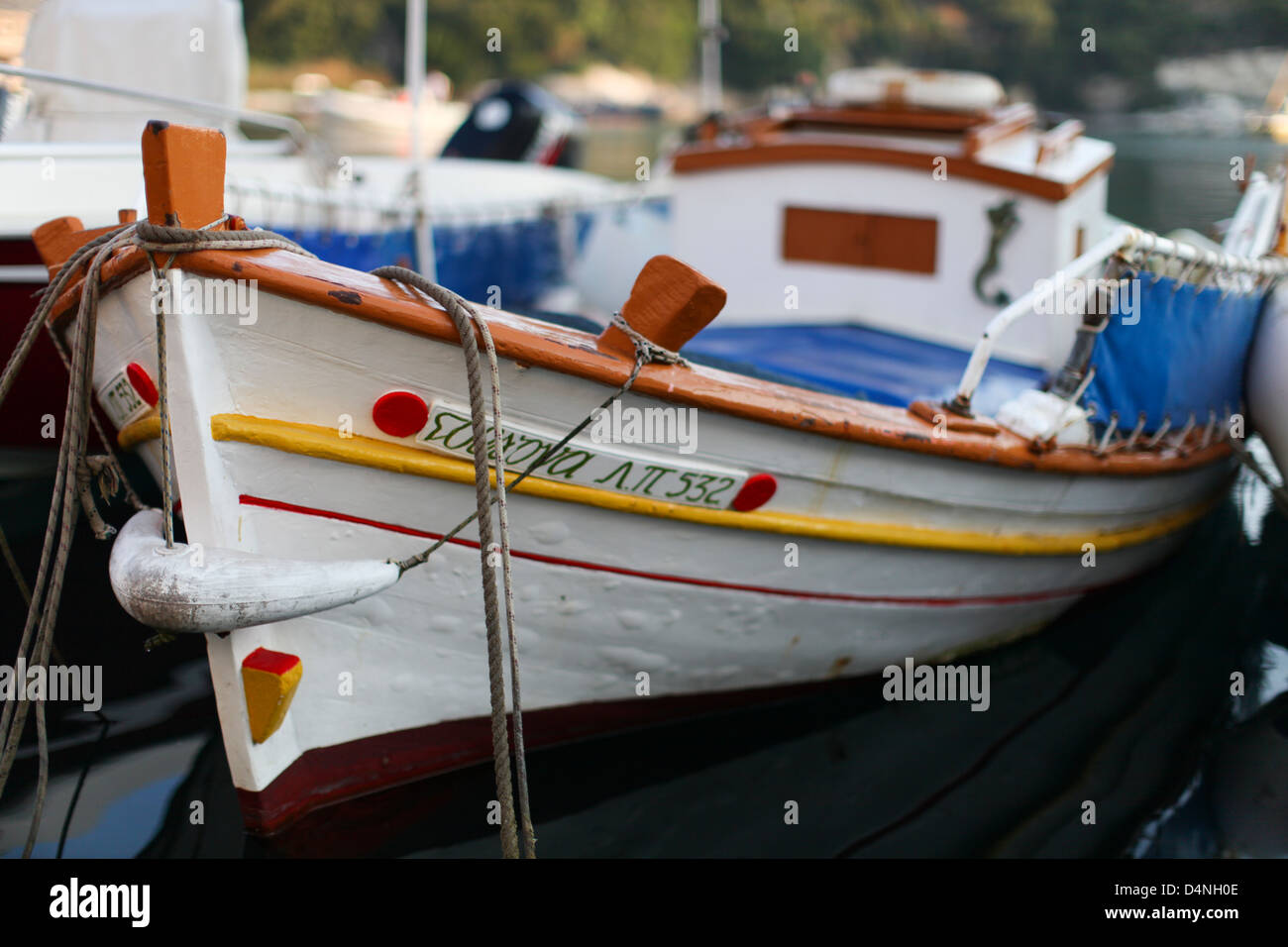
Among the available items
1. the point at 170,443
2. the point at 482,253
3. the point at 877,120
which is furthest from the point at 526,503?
the point at 482,253

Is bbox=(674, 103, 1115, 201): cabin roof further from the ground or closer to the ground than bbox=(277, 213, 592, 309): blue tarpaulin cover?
further from the ground

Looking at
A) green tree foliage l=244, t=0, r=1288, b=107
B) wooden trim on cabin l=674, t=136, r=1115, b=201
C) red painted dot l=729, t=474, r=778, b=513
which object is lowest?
red painted dot l=729, t=474, r=778, b=513

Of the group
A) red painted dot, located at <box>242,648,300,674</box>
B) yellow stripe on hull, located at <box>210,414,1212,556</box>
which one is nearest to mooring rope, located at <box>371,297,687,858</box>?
yellow stripe on hull, located at <box>210,414,1212,556</box>

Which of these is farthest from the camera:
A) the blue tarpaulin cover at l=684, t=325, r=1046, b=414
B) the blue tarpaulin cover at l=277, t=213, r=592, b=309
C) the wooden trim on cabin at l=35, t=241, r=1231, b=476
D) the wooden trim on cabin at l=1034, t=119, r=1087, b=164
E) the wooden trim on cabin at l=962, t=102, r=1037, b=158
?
the blue tarpaulin cover at l=277, t=213, r=592, b=309

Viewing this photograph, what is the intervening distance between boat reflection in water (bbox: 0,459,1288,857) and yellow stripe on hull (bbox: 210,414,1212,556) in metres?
0.84

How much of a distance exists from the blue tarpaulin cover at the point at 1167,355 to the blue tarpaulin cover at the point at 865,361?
0.42 meters

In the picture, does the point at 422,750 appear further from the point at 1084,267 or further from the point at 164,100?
the point at 164,100

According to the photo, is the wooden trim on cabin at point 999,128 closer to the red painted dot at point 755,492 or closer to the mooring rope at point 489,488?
the red painted dot at point 755,492

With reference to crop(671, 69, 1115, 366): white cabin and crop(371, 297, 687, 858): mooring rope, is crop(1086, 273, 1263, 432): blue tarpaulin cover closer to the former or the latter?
crop(671, 69, 1115, 366): white cabin

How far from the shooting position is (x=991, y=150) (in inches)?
229

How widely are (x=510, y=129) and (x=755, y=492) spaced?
11202 millimetres

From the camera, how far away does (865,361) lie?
5301 mm

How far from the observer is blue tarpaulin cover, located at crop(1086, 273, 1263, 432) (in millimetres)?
4344
